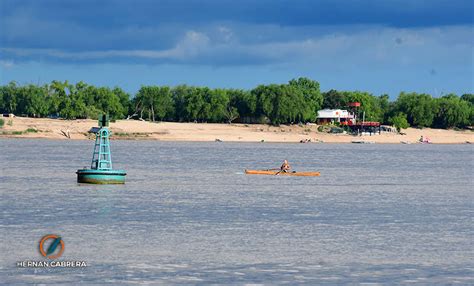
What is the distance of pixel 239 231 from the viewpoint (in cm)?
4688

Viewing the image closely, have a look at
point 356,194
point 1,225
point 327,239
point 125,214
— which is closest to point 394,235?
point 327,239

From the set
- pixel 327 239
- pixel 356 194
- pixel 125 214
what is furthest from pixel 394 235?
pixel 356 194

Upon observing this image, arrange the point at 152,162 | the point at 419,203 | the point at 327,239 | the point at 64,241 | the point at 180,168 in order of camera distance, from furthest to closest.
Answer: the point at 152,162, the point at 180,168, the point at 419,203, the point at 327,239, the point at 64,241

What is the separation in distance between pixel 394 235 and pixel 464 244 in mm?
3776

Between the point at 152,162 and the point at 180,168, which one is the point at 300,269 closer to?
the point at 180,168

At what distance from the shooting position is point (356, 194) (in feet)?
238

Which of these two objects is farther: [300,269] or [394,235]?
[394,235]

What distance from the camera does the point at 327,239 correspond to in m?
44.6

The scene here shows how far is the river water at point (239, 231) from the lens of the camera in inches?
1398

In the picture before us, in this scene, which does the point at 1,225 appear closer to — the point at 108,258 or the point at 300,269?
the point at 108,258

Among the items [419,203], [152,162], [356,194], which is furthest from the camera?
[152,162]

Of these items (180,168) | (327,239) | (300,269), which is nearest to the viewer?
(300,269)

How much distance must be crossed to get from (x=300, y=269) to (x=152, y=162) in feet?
276

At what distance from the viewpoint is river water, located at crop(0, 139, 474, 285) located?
3550 cm
